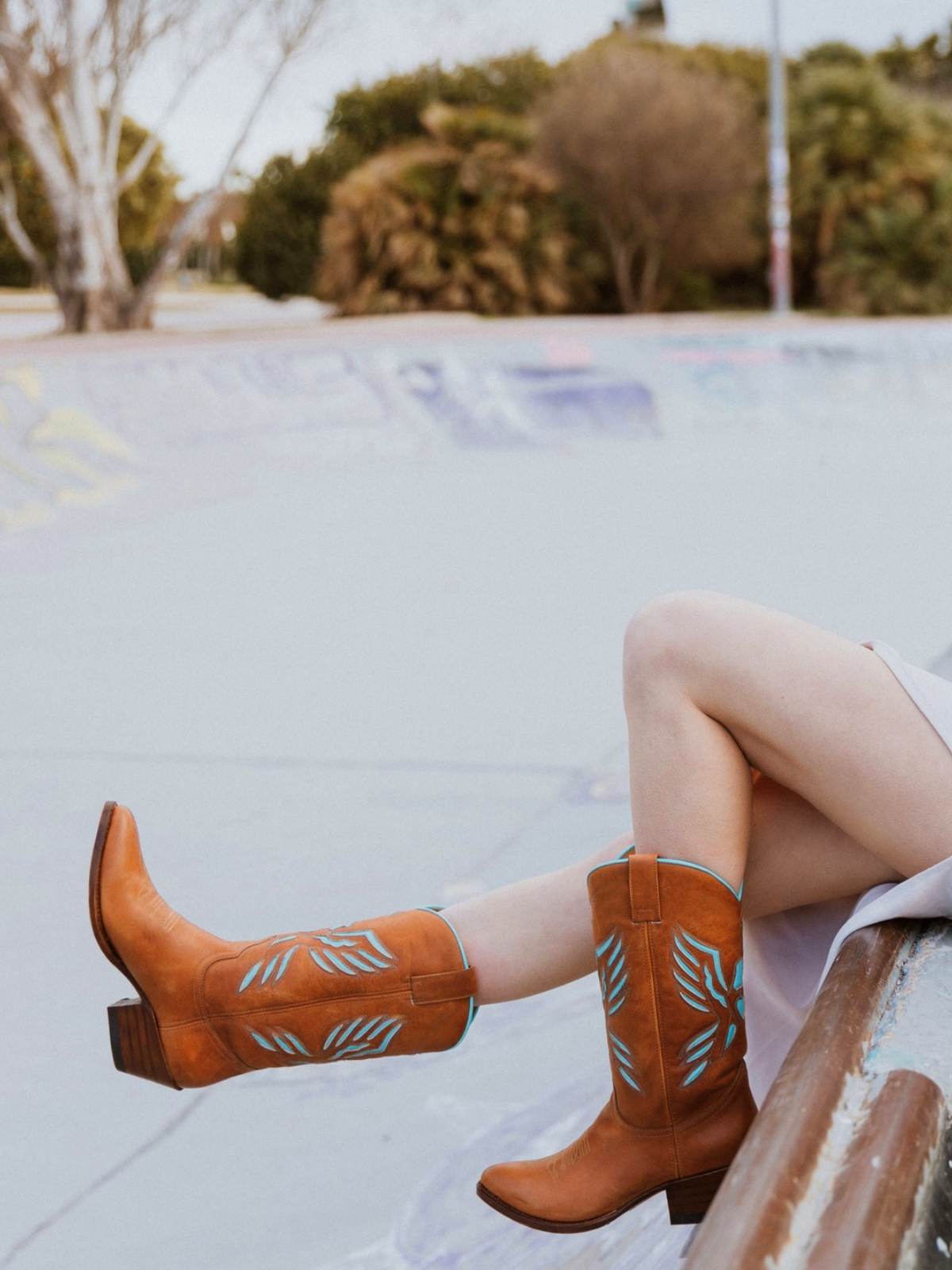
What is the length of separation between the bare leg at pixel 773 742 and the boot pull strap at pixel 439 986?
30 cm

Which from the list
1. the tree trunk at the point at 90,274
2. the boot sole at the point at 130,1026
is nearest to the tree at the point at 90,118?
the tree trunk at the point at 90,274

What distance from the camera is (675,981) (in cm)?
127

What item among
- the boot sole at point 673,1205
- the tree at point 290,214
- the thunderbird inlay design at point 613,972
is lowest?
the boot sole at point 673,1205

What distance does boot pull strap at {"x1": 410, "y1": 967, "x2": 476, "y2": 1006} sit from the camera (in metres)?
1.48

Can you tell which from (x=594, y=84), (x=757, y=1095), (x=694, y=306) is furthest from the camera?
(x=694, y=306)

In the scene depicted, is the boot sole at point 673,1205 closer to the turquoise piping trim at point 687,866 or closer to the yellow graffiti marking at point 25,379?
the turquoise piping trim at point 687,866

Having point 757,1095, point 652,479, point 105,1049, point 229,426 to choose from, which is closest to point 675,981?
point 757,1095

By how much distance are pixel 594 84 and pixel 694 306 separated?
11.8 feet

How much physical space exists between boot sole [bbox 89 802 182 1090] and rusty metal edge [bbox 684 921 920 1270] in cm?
77

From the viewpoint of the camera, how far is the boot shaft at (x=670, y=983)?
50.0 inches

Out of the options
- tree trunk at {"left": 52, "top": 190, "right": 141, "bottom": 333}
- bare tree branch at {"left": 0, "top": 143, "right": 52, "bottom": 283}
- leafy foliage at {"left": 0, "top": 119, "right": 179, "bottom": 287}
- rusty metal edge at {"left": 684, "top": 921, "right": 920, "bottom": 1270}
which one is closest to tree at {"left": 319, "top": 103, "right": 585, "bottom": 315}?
tree trunk at {"left": 52, "top": 190, "right": 141, "bottom": 333}

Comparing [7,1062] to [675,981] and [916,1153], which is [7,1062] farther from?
[916,1153]

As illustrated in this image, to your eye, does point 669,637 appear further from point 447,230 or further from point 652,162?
point 652,162

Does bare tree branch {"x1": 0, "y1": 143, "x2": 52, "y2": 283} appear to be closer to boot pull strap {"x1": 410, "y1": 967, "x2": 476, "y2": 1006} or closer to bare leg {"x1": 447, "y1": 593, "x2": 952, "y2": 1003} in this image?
boot pull strap {"x1": 410, "y1": 967, "x2": 476, "y2": 1006}
